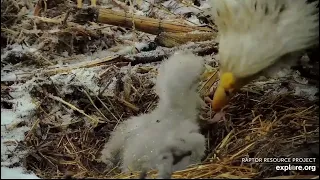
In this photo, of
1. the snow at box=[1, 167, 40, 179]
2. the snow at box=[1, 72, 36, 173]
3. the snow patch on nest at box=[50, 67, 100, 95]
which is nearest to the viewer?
the snow at box=[1, 167, 40, 179]

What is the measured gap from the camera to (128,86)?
229 cm

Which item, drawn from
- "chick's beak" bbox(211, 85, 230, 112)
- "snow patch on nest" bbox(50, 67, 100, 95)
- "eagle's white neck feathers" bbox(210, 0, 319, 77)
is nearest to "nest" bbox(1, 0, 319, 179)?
"snow patch on nest" bbox(50, 67, 100, 95)

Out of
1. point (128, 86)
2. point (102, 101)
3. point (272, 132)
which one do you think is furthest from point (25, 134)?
point (272, 132)

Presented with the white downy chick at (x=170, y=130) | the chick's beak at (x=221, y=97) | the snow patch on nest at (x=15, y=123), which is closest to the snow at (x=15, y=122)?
the snow patch on nest at (x=15, y=123)

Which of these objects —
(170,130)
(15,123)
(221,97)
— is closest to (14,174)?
(15,123)

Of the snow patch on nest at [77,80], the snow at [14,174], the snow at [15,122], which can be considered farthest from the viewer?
the snow patch on nest at [77,80]

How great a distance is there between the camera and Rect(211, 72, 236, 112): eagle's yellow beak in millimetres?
1895

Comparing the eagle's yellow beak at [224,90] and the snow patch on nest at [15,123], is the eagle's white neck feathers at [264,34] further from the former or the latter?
the snow patch on nest at [15,123]

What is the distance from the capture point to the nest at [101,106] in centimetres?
187

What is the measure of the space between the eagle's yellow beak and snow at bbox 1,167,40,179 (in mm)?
755

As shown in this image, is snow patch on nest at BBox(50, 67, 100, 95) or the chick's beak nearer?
the chick's beak

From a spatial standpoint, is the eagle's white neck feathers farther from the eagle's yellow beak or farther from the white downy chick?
the white downy chick

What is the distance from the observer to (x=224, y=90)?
1.93 m

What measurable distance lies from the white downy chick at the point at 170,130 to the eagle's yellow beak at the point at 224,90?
9 cm
